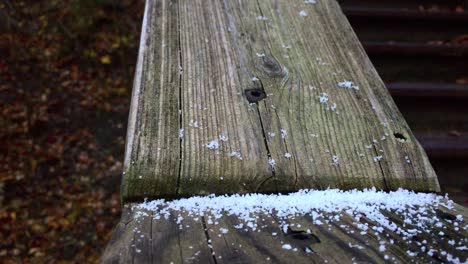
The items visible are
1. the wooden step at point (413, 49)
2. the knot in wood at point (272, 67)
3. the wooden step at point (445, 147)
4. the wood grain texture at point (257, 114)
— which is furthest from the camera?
the wooden step at point (413, 49)

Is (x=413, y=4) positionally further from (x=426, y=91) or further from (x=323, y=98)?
(x=323, y=98)

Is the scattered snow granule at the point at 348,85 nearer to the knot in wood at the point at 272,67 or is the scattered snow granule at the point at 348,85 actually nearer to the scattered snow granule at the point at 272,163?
the knot in wood at the point at 272,67

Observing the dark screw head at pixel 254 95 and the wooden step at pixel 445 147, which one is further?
the wooden step at pixel 445 147

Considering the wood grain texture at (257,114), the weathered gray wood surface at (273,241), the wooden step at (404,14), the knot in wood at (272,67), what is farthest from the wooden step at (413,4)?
the weathered gray wood surface at (273,241)

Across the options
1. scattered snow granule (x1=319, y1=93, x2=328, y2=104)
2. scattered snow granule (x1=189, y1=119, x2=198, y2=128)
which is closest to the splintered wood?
scattered snow granule (x1=189, y1=119, x2=198, y2=128)

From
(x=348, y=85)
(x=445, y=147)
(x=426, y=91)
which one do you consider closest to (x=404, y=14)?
(x=426, y=91)

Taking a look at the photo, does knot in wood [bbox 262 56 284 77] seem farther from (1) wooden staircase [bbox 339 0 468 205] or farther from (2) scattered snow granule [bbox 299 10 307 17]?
(1) wooden staircase [bbox 339 0 468 205]
